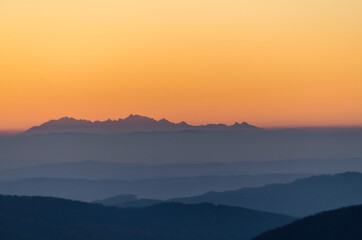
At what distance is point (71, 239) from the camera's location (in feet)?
636

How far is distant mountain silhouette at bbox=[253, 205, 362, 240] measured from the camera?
128250 mm

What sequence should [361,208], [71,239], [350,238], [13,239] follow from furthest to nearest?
[71,239], [13,239], [361,208], [350,238]

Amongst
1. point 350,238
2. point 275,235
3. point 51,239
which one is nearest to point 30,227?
point 51,239

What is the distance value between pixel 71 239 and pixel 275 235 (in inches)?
2731

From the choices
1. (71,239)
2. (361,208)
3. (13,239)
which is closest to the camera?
(361,208)

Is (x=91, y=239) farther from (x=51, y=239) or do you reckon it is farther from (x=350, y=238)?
(x=350, y=238)

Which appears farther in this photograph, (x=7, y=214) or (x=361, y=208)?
(x=7, y=214)

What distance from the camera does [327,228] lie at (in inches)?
5187

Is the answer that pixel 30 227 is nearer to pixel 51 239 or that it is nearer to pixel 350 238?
pixel 51 239

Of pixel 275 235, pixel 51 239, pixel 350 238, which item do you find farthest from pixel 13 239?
pixel 350 238

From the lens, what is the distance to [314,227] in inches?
5295

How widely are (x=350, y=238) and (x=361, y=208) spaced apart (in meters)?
9.41

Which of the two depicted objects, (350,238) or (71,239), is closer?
(350,238)

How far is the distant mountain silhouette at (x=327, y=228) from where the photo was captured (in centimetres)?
12825
